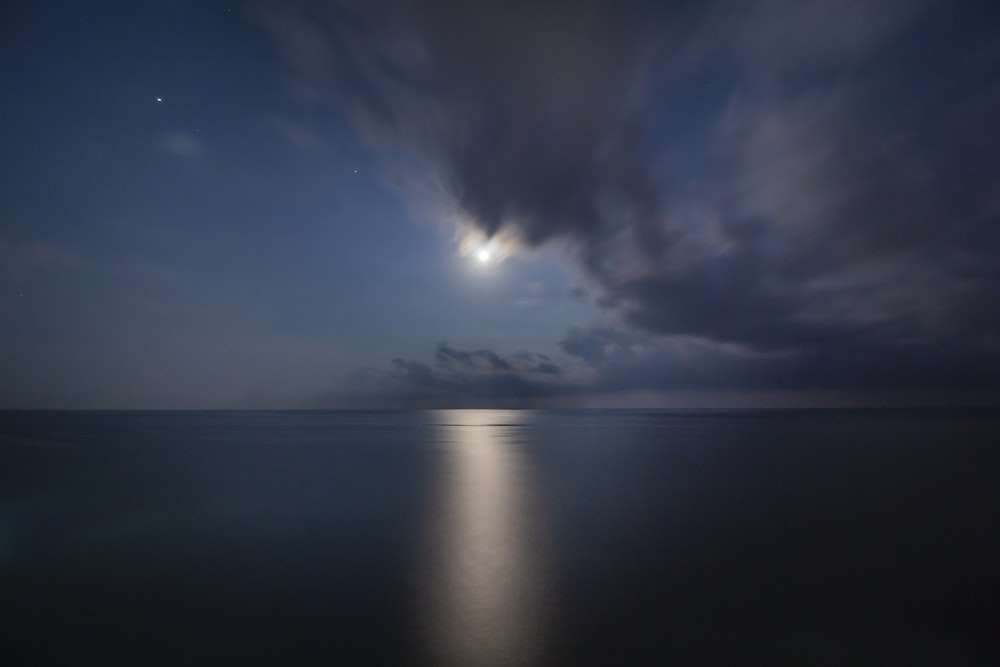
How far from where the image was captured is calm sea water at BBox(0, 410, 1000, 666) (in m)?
8.02

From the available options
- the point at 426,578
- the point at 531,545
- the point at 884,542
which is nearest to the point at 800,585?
the point at 884,542

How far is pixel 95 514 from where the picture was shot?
56.9ft

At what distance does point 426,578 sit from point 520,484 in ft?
44.1

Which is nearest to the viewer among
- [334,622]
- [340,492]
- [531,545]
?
[334,622]

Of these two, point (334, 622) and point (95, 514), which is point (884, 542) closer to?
point (334, 622)

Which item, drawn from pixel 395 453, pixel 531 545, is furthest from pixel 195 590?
pixel 395 453

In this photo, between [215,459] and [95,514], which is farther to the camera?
[215,459]

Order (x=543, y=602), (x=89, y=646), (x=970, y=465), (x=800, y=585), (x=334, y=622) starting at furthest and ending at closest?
1. (x=970, y=465)
2. (x=800, y=585)
3. (x=543, y=602)
4. (x=334, y=622)
5. (x=89, y=646)

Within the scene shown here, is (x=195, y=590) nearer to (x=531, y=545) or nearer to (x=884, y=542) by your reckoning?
(x=531, y=545)

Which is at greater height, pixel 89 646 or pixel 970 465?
pixel 970 465

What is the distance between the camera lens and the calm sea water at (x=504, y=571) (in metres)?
8.02

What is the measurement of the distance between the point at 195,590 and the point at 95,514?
1045 cm

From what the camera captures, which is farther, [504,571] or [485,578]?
[504,571]

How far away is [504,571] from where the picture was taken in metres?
11.9
